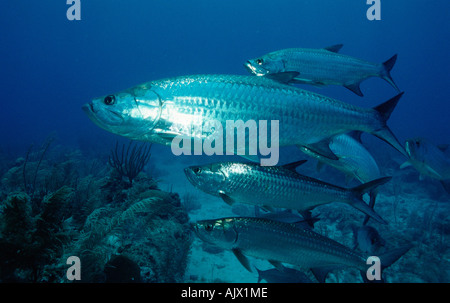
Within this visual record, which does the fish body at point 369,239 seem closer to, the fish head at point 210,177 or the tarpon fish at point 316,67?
the tarpon fish at point 316,67

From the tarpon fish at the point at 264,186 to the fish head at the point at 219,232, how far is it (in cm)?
33

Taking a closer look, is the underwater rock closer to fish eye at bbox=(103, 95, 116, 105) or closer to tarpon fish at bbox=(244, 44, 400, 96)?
fish eye at bbox=(103, 95, 116, 105)

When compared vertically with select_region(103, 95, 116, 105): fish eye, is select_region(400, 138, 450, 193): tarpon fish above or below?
below

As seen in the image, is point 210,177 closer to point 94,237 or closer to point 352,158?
point 94,237

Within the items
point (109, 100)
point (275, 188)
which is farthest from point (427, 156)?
point (109, 100)

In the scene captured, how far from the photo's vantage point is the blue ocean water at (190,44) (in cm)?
9225

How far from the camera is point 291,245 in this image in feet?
9.84

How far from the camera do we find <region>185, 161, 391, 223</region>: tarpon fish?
310cm

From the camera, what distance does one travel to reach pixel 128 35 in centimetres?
13262

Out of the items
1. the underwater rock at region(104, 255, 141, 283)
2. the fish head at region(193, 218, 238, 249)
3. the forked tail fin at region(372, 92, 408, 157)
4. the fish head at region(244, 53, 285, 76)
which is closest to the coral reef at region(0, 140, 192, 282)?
the underwater rock at region(104, 255, 141, 283)

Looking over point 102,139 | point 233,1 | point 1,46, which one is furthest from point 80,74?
point 102,139

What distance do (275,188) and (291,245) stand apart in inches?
30.9
